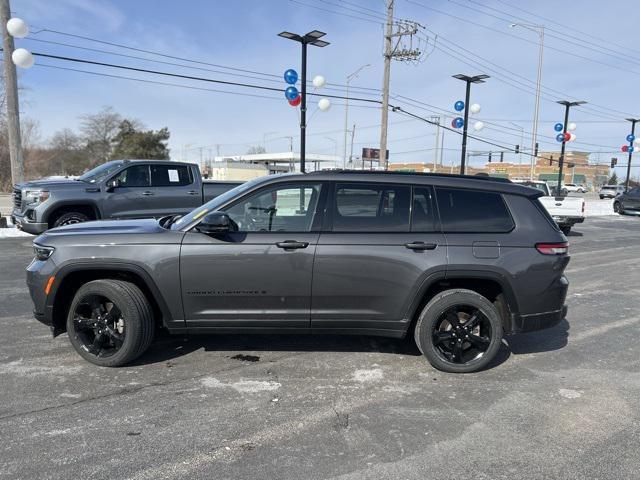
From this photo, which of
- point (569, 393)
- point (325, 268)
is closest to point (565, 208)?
point (569, 393)

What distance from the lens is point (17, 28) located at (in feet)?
38.4

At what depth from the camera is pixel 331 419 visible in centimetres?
333

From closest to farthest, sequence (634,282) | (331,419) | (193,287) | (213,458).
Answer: (213,458)
(331,419)
(193,287)
(634,282)

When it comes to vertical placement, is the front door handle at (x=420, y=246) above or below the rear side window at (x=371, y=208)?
below

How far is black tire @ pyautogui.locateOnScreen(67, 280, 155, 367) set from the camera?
12.9ft

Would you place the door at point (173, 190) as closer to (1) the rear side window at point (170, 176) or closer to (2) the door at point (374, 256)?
(1) the rear side window at point (170, 176)

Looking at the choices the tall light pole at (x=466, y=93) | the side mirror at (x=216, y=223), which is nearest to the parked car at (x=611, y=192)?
the tall light pole at (x=466, y=93)

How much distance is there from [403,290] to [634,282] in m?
6.62

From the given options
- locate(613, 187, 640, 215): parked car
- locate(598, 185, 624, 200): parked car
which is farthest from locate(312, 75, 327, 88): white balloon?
locate(598, 185, 624, 200): parked car

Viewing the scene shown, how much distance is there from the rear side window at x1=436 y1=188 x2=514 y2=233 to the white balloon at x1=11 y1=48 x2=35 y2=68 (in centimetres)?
1226

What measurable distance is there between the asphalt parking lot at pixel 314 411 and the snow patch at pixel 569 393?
2 cm

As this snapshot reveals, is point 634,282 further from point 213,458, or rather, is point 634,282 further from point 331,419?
point 213,458

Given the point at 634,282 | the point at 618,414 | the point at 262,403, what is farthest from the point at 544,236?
the point at 634,282

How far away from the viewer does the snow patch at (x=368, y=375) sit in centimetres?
400
